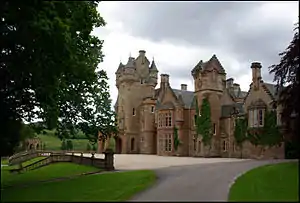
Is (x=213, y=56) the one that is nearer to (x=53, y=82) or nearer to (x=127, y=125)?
(x=127, y=125)

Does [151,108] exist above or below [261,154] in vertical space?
above

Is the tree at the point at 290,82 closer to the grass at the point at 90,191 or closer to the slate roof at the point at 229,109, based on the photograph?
the grass at the point at 90,191

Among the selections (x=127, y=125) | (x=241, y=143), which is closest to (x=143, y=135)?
(x=127, y=125)

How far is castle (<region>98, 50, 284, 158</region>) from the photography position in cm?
5650

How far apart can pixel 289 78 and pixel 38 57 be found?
→ 1550cm

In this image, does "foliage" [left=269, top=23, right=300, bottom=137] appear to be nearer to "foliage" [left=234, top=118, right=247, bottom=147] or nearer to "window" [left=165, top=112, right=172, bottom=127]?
"foliage" [left=234, top=118, right=247, bottom=147]

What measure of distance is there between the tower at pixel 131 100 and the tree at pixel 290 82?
2150 inches

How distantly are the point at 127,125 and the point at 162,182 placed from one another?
6198cm

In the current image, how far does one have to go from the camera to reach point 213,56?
6281 cm

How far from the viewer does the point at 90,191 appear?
65.2 feet

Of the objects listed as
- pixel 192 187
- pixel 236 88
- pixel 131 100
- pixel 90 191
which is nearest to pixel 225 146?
pixel 131 100

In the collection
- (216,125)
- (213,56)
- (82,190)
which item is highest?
(213,56)

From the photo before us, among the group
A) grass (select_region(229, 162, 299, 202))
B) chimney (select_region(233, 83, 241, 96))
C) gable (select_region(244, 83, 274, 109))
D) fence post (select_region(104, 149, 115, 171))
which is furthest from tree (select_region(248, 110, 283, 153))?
chimney (select_region(233, 83, 241, 96))

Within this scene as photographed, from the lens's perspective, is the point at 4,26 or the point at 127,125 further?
the point at 127,125
